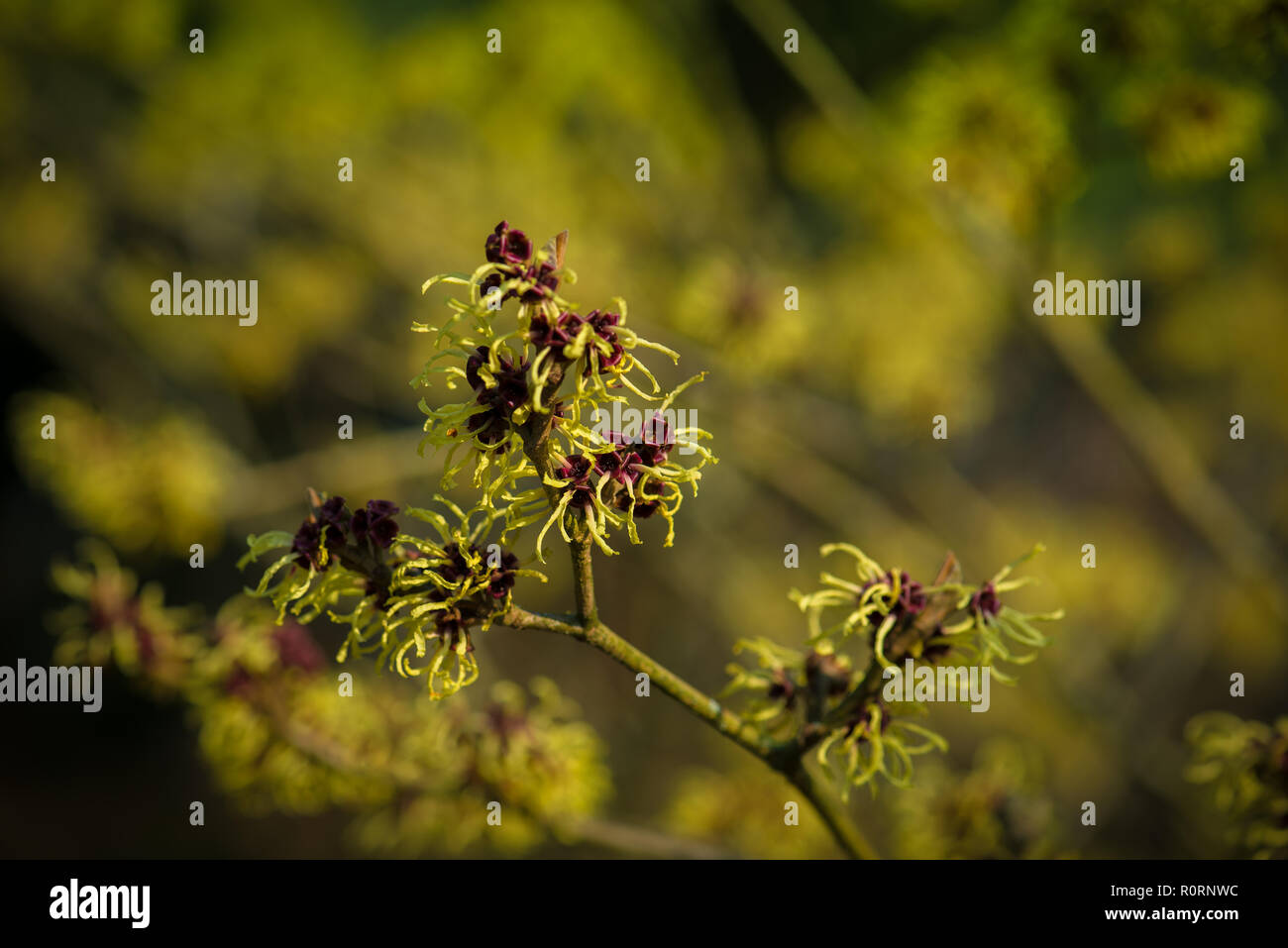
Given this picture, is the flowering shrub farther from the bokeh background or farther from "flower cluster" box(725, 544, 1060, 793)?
the bokeh background

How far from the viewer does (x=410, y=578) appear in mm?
912

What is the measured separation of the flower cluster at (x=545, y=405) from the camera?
0.77 m

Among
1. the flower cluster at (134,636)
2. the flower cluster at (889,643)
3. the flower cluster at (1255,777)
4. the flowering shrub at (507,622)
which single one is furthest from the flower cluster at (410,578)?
the flower cluster at (1255,777)

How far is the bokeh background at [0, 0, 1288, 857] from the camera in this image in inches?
84.3

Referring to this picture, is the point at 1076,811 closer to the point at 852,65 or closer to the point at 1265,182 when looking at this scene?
the point at 1265,182

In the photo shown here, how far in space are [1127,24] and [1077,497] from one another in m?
3.57

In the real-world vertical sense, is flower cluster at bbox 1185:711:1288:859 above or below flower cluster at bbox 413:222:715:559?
below

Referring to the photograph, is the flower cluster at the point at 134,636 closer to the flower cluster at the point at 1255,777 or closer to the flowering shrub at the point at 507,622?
the flowering shrub at the point at 507,622

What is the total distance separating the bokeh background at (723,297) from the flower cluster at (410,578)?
1.09 m

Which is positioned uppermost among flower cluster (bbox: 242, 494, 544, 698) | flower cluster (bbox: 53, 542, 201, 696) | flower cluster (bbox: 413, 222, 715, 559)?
flower cluster (bbox: 413, 222, 715, 559)

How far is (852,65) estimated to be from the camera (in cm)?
329

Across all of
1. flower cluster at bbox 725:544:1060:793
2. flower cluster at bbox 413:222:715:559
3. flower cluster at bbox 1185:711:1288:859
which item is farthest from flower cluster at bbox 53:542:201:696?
flower cluster at bbox 1185:711:1288:859

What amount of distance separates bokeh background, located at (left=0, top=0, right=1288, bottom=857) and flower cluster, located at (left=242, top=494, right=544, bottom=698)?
1.09 meters

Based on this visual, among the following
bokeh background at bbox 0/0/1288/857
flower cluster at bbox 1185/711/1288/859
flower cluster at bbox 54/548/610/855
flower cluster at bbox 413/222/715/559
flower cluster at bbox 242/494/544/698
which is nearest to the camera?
flower cluster at bbox 413/222/715/559
